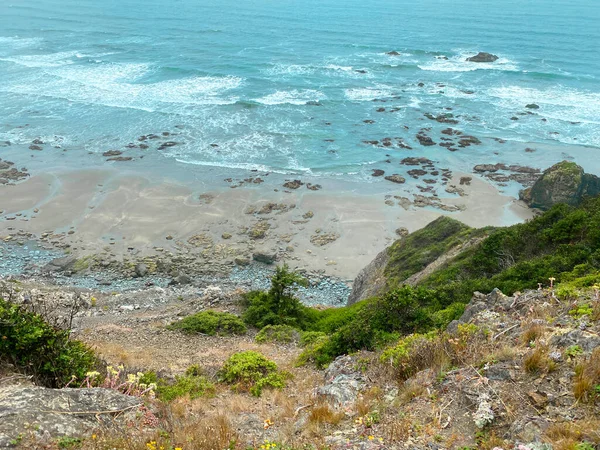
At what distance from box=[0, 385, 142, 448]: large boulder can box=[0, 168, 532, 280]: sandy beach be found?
1917 cm

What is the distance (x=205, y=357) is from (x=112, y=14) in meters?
94.6

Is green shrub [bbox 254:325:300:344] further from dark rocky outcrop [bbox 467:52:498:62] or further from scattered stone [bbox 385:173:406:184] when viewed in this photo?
dark rocky outcrop [bbox 467:52:498:62]

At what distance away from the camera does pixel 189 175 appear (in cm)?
3478

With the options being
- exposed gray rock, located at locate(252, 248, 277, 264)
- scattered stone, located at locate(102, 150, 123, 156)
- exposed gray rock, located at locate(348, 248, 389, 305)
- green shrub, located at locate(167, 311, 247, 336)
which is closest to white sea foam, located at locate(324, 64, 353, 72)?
scattered stone, located at locate(102, 150, 123, 156)

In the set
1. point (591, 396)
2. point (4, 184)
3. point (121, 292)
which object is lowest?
point (121, 292)

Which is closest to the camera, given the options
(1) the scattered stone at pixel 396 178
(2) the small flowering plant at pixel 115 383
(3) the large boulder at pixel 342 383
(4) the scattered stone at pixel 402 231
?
(2) the small flowering plant at pixel 115 383

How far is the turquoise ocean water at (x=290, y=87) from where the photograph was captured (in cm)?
3894

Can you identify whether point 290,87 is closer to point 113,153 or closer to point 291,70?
point 291,70

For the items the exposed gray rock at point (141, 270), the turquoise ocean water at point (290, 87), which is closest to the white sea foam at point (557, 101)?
the turquoise ocean water at point (290, 87)

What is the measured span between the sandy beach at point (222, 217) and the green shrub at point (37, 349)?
18131 mm

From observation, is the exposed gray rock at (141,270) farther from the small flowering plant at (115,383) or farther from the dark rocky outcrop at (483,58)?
the dark rocky outcrop at (483,58)

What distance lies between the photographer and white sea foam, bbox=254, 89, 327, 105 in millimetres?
48844

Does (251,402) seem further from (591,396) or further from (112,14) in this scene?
(112,14)

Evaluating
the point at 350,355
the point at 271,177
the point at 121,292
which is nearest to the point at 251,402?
the point at 350,355
